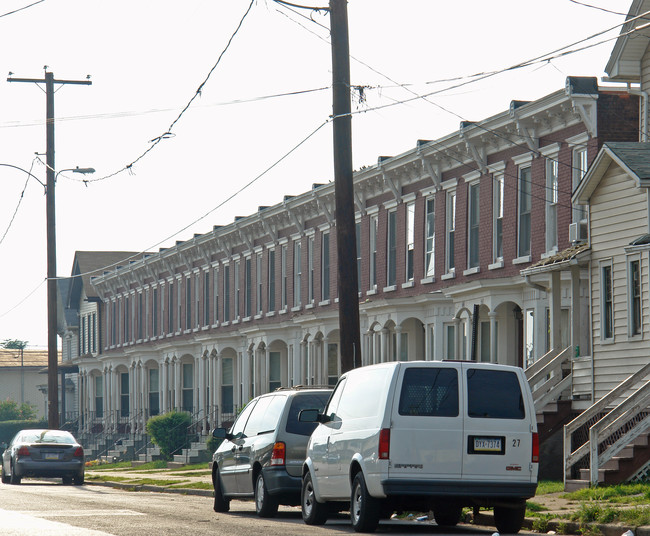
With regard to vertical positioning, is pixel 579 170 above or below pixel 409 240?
above

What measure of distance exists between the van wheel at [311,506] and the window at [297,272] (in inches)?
963

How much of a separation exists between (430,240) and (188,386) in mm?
22714

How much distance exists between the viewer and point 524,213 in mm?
27609

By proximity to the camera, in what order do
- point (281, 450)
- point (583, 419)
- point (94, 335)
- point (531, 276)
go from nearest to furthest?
point (281, 450) < point (583, 419) < point (531, 276) < point (94, 335)

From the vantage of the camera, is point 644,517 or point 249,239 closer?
point 644,517

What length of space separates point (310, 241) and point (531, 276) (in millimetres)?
15304

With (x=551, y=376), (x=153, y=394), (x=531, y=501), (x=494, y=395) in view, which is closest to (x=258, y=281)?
(x=153, y=394)

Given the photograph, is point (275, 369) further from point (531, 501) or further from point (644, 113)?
point (531, 501)

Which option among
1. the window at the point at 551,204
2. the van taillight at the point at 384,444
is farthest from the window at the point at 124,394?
the van taillight at the point at 384,444

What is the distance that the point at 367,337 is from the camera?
114ft

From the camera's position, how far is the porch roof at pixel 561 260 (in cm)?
2248

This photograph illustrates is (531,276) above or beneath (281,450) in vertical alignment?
above

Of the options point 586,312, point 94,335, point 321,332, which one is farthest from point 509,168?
point 94,335

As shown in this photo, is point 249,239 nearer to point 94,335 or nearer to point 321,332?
point 321,332
